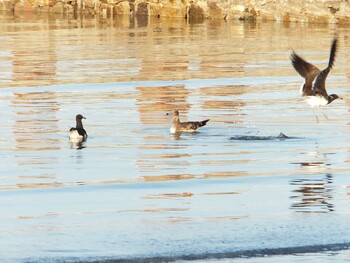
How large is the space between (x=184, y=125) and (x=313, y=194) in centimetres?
582

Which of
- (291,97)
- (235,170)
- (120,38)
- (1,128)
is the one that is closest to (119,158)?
(235,170)

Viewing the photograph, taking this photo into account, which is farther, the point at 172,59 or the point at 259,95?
the point at 172,59

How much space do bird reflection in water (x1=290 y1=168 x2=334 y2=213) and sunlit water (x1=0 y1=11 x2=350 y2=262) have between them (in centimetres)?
2

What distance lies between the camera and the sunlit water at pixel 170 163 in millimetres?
10734

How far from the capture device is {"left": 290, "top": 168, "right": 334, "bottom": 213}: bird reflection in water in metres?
12.0

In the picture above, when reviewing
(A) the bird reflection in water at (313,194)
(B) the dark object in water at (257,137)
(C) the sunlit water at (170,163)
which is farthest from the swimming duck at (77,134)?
(A) the bird reflection in water at (313,194)

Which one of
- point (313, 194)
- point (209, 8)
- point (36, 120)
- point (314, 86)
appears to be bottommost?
point (209, 8)

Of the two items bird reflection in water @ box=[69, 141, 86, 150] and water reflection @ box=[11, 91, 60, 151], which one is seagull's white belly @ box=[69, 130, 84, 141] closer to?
bird reflection in water @ box=[69, 141, 86, 150]

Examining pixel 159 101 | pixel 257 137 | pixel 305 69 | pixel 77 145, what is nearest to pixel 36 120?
pixel 77 145

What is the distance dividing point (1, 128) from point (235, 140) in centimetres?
383

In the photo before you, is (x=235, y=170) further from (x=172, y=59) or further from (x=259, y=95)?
(x=172, y=59)

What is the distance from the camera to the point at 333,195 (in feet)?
41.7

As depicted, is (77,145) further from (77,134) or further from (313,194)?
(313,194)

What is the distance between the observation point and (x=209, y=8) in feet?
185
